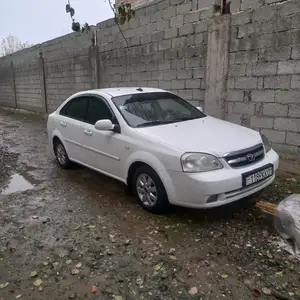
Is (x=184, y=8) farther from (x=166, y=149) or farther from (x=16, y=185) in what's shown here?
(x=16, y=185)

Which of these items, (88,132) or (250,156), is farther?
(88,132)

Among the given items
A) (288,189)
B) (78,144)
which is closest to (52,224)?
(78,144)

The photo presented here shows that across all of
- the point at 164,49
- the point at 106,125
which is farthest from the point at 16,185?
the point at 164,49

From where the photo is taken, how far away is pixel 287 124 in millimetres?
5328

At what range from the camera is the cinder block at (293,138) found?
205 inches

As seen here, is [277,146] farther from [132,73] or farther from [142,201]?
[132,73]

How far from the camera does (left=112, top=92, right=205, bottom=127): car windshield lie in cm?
416

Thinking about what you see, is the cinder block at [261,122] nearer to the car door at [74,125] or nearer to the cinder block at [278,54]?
the cinder block at [278,54]

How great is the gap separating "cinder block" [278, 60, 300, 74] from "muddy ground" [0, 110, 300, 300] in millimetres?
1838

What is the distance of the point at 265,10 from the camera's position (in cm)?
533

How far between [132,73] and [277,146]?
187 inches

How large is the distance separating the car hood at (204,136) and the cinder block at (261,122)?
177cm

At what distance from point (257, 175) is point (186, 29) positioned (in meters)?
4.59

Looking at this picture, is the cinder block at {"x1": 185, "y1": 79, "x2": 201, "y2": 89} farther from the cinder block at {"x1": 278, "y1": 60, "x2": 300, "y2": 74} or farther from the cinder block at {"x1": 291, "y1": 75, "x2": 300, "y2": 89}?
the cinder block at {"x1": 291, "y1": 75, "x2": 300, "y2": 89}
